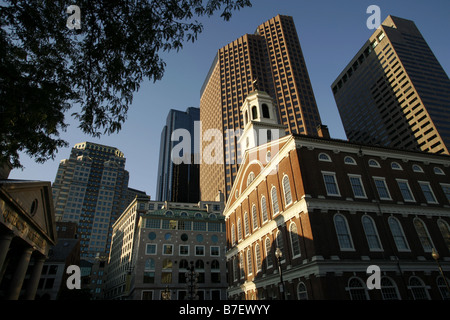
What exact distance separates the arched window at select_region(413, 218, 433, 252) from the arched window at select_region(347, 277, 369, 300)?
8.97 m

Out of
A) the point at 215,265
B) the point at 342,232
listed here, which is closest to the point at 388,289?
the point at 342,232

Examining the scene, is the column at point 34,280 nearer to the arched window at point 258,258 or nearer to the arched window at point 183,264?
the arched window at point 258,258

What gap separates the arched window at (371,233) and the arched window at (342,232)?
2.11 m

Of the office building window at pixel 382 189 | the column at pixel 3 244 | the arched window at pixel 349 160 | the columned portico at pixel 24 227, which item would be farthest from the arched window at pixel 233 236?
the column at pixel 3 244

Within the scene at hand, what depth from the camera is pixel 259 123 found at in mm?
42031

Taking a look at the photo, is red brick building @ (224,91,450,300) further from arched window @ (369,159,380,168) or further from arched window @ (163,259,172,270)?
arched window @ (163,259,172,270)

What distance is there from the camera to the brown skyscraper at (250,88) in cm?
10500

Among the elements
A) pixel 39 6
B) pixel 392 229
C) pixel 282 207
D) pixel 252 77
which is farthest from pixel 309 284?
pixel 252 77

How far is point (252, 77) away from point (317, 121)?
109 ft

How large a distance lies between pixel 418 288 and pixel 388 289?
3.17 m

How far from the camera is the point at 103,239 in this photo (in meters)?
130

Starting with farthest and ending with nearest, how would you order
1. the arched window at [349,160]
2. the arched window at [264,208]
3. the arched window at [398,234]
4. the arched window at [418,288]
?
the arched window at [264,208]
the arched window at [349,160]
the arched window at [398,234]
the arched window at [418,288]

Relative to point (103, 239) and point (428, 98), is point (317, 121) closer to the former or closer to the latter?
point (428, 98)
